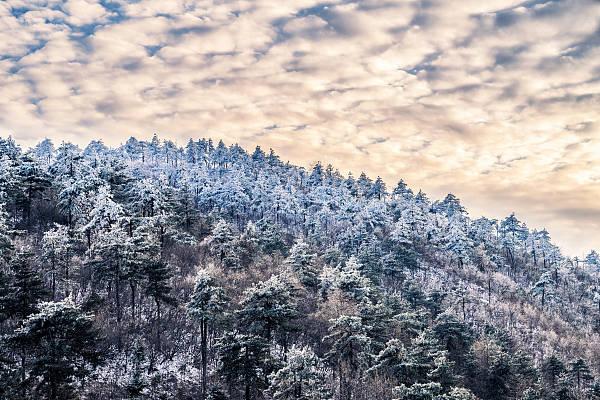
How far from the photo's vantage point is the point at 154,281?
36.3 meters

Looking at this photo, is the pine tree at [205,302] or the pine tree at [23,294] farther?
the pine tree at [205,302]

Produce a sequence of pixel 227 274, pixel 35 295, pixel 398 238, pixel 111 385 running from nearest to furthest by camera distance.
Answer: pixel 35 295 < pixel 111 385 < pixel 227 274 < pixel 398 238

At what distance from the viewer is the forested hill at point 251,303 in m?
27.0

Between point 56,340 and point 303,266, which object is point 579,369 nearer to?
point 303,266

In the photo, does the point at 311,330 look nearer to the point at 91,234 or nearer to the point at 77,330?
the point at 77,330

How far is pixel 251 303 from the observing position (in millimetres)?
33656

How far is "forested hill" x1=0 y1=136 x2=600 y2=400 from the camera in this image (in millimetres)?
27000

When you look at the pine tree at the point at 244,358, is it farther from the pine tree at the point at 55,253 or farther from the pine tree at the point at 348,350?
the pine tree at the point at 55,253

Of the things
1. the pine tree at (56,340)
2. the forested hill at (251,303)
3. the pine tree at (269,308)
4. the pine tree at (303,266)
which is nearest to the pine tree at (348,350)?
the forested hill at (251,303)

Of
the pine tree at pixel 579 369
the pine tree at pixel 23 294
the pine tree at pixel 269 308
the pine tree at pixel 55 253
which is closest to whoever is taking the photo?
the pine tree at pixel 23 294

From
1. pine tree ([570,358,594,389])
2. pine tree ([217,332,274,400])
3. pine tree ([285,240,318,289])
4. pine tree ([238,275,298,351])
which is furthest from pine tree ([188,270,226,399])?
pine tree ([570,358,594,389])

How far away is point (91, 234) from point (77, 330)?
102 ft

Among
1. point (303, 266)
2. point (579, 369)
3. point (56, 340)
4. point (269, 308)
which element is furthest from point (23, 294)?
point (579, 369)

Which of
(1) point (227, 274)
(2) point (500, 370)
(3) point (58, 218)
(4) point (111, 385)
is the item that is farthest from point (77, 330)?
(2) point (500, 370)
